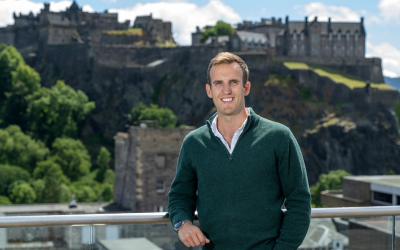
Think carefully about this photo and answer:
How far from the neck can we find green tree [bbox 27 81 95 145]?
51635 millimetres

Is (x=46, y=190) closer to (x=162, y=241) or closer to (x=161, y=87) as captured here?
(x=161, y=87)

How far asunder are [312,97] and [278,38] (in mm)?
10325

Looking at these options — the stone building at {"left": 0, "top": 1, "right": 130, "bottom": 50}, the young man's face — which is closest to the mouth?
the young man's face

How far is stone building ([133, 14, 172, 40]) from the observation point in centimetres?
6675

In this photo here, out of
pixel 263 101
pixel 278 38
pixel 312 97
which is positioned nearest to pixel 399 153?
pixel 312 97

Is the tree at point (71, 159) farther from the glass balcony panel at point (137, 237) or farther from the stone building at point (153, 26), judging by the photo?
the glass balcony panel at point (137, 237)

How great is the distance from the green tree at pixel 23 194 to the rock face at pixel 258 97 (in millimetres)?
16971

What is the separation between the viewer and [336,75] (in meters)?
54.1

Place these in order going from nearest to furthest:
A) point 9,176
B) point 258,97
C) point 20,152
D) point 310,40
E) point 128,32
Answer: point 9,176 < point 20,152 < point 258,97 < point 310,40 < point 128,32

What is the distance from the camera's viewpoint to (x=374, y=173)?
50438mm

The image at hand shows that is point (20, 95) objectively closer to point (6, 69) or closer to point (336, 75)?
point (6, 69)

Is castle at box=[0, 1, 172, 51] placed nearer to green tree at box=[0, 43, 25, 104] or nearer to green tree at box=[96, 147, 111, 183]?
green tree at box=[0, 43, 25, 104]

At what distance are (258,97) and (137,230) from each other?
49481 mm

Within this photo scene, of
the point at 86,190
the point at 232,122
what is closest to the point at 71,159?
the point at 86,190
